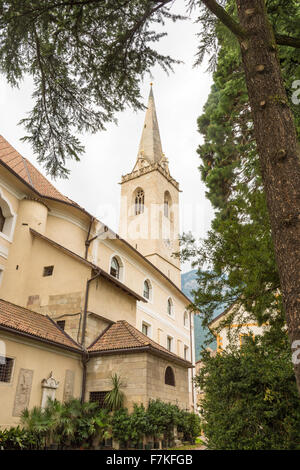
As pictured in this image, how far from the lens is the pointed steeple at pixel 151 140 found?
46.9 metres

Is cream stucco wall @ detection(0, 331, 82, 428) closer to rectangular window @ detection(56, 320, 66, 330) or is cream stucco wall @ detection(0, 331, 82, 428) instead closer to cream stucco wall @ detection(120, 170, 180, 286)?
rectangular window @ detection(56, 320, 66, 330)

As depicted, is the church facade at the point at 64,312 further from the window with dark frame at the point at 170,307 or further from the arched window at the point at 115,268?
the window with dark frame at the point at 170,307

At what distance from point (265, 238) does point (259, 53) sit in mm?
3144

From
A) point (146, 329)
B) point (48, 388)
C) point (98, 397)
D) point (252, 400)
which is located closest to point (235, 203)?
point (252, 400)

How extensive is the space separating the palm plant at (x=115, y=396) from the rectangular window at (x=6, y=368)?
12.4 feet

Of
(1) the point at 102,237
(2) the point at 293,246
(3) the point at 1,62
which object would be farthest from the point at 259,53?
(1) the point at 102,237

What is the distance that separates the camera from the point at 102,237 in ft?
67.5

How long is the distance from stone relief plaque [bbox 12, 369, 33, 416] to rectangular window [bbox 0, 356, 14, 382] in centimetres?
40

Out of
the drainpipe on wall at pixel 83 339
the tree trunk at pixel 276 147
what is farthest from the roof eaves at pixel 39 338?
the tree trunk at pixel 276 147

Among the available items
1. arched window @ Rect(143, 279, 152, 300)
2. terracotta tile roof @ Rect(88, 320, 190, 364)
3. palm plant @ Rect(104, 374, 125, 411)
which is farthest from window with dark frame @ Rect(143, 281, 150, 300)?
palm plant @ Rect(104, 374, 125, 411)

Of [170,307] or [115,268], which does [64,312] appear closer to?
[115,268]

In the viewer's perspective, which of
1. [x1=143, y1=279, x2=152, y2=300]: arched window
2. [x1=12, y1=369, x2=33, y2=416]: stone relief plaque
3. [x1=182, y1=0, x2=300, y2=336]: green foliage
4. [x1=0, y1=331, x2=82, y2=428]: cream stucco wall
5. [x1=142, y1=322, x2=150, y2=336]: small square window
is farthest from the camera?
[x1=143, y1=279, x2=152, y2=300]: arched window

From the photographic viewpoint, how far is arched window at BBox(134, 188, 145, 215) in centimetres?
4112

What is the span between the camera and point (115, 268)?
22.5m
